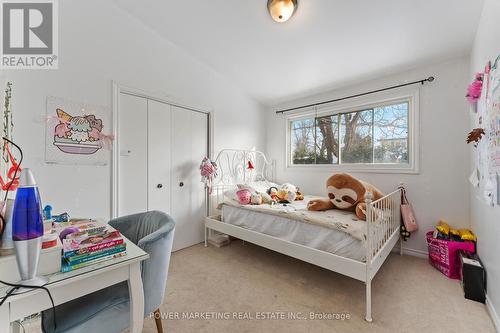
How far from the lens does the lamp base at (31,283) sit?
717 millimetres

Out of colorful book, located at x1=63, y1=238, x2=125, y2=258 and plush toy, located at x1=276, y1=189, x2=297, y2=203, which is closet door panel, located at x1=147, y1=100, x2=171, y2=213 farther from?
colorful book, located at x1=63, y1=238, x2=125, y2=258

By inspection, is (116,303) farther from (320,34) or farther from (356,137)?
(356,137)

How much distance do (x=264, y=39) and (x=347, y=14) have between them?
867mm

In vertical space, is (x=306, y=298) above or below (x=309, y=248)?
below

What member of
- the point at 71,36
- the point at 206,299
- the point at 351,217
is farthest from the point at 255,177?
the point at 71,36

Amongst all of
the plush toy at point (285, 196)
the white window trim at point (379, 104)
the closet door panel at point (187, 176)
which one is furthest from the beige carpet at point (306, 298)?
the white window trim at point (379, 104)

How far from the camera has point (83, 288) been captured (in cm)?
86

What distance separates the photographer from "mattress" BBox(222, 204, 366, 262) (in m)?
1.71

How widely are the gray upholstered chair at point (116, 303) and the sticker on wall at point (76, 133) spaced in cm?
132

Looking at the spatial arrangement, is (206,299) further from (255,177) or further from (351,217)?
(255,177)

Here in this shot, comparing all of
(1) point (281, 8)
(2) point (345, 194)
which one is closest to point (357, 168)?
(2) point (345, 194)

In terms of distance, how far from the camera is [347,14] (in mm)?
1918

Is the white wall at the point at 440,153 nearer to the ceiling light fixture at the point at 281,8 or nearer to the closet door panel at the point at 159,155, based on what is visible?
the ceiling light fixture at the point at 281,8

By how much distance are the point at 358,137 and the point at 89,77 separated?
10.9ft
